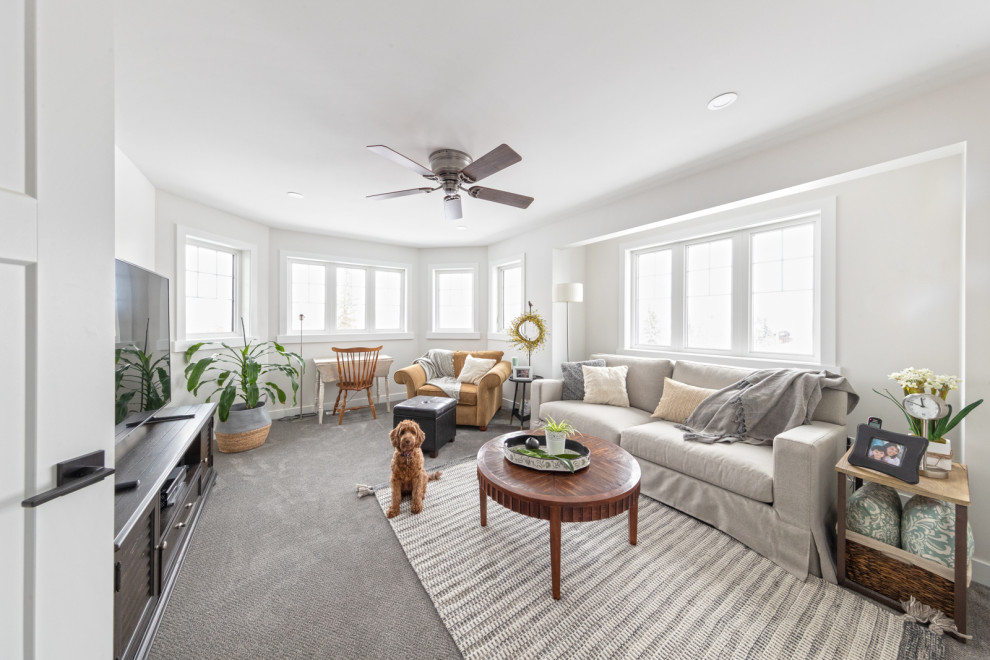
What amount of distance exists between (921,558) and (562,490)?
5.01 feet

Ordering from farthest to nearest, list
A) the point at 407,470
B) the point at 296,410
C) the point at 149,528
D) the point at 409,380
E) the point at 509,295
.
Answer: the point at 509,295
the point at 296,410
the point at 409,380
the point at 407,470
the point at 149,528

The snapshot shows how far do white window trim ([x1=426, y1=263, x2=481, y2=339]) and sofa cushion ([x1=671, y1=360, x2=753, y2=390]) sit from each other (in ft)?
9.99

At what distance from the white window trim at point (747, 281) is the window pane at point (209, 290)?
14.5ft

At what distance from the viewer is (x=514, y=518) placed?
7.16 feet

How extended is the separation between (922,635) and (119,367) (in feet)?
11.5

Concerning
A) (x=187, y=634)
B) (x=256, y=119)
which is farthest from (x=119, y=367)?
(x=256, y=119)

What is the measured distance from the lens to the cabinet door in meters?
1.14

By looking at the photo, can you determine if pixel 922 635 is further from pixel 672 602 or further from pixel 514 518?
pixel 514 518

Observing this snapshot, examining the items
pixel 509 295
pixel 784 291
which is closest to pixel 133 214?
pixel 509 295

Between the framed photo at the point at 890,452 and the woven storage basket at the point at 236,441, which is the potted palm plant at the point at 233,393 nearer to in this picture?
the woven storage basket at the point at 236,441

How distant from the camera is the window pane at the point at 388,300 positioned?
208 inches

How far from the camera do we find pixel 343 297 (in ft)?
16.4

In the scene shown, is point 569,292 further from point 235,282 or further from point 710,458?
point 235,282

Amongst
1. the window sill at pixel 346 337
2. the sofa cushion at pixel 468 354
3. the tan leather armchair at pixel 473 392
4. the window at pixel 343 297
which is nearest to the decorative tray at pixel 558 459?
the tan leather armchair at pixel 473 392
